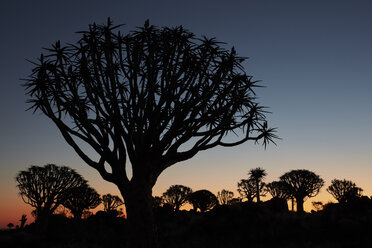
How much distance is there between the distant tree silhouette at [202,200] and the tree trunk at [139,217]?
38164mm

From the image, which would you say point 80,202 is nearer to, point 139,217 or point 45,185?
point 45,185

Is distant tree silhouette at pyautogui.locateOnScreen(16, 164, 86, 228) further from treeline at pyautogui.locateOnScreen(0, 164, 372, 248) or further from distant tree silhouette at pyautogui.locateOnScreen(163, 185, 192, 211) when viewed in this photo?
distant tree silhouette at pyautogui.locateOnScreen(163, 185, 192, 211)

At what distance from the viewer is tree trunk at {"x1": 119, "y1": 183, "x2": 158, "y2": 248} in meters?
7.61

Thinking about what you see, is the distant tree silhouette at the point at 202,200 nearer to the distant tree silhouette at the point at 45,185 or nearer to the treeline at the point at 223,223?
the treeline at the point at 223,223

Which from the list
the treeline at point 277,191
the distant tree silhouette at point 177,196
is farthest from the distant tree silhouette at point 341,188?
the distant tree silhouette at point 177,196

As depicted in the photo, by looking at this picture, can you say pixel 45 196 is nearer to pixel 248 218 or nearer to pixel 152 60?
pixel 248 218

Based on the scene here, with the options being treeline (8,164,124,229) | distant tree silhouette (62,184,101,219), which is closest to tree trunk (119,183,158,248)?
treeline (8,164,124,229)

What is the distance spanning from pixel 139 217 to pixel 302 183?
32.6 m

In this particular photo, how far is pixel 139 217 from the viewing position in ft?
25.4

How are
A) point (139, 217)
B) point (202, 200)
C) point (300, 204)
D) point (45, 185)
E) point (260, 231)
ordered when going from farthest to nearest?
point (202, 200)
point (300, 204)
point (45, 185)
point (260, 231)
point (139, 217)

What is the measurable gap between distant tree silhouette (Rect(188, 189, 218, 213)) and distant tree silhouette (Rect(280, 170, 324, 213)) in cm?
1251

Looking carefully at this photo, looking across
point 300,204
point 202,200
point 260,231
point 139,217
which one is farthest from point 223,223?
point 202,200

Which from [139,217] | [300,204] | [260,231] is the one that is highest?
A: [139,217]

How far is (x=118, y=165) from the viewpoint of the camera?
8.23 metres
